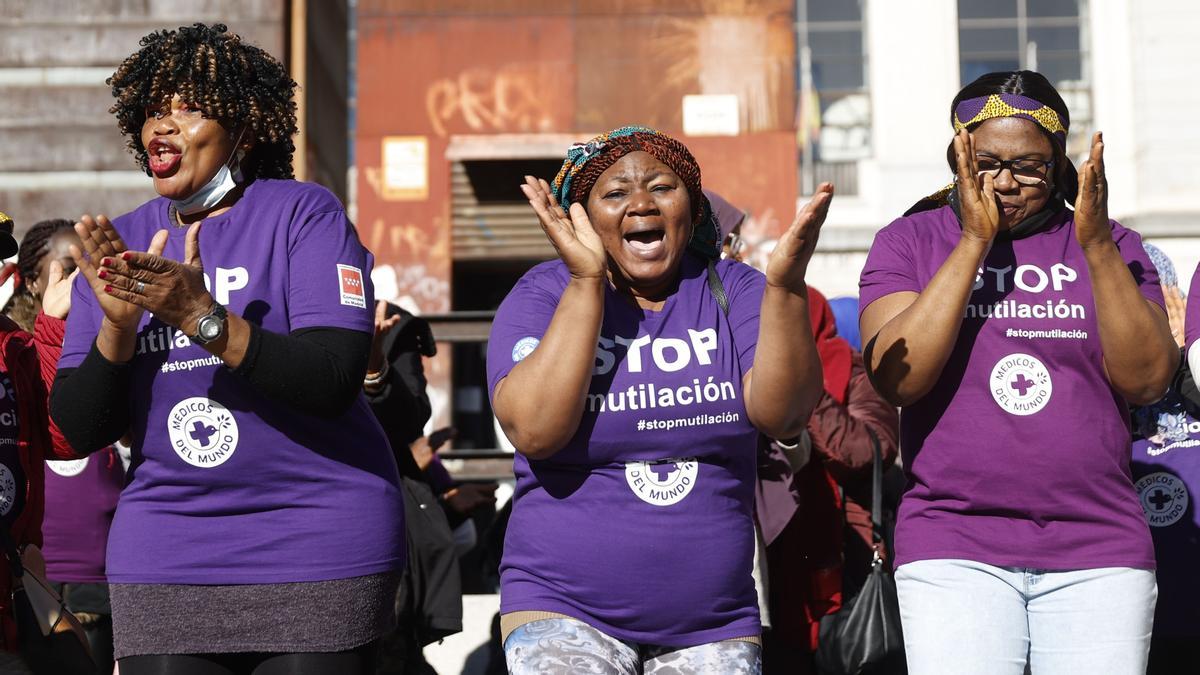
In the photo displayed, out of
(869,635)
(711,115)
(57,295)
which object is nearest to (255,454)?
(57,295)

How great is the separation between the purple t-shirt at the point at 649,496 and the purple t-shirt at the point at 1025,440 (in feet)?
1.67

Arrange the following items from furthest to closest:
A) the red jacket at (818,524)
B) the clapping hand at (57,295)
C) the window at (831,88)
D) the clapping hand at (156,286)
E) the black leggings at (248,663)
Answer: the window at (831,88)
the red jacket at (818,524)
the clapping hand at (57,295)
the black leggings at (248,663)
the clapping hand at (156,286)

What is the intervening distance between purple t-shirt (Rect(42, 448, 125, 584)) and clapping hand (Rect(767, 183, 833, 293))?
302cm

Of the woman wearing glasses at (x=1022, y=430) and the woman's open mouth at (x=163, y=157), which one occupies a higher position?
the woman's open mouth at (x=163, y=157)

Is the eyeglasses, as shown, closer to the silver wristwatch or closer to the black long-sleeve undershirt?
the black long-sleeve undershirt

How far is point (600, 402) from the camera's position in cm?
329

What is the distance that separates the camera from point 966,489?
3537mm

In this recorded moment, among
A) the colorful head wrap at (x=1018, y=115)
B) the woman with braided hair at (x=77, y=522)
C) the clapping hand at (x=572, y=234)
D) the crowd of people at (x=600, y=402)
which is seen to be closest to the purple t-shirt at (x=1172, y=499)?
the crowd of people at (x=600, y=402)

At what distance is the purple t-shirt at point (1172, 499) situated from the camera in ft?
14.7

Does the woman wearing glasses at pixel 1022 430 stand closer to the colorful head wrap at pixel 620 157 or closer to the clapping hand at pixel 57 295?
the colorful head wrap at pixel 620 157

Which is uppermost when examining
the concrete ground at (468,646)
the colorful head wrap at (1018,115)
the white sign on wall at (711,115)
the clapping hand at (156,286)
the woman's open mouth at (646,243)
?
the white sign on wall at (711,115)

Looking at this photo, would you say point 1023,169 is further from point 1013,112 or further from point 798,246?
point 798,246

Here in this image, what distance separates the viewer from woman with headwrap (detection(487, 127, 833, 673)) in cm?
319

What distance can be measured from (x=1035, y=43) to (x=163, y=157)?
1802cm
